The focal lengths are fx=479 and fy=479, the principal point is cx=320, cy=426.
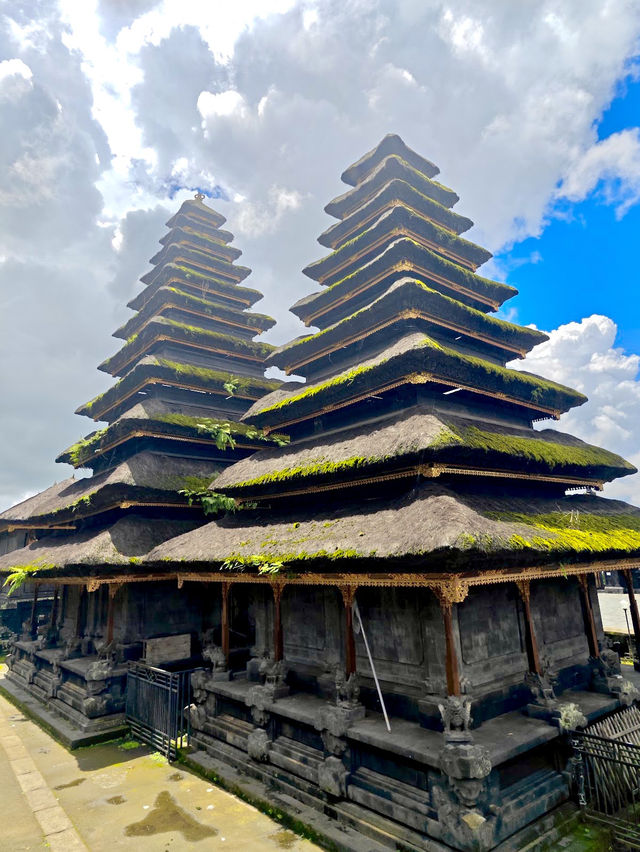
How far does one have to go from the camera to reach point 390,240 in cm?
1836

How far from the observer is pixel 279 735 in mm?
11891

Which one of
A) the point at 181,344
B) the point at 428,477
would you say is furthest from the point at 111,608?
the point at 181,344

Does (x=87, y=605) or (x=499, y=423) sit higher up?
(x=499, y=423)

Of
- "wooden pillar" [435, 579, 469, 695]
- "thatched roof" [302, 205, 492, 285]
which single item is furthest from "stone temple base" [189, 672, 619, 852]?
"thatched roof" [302, 205, 492, 285]

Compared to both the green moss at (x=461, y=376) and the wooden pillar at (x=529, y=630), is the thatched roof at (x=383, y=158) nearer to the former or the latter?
the green moss at (x=461, y=376)

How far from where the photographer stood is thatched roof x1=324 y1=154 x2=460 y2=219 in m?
19.9

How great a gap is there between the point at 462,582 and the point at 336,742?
4.59 m

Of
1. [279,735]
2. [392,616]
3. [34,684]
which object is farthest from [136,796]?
[34,684]

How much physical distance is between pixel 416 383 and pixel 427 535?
5367mm

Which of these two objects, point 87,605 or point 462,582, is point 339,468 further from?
point 87,605

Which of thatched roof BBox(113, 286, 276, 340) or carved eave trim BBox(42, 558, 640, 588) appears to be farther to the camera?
thatched roof BBox(113, 286, 276, 340)

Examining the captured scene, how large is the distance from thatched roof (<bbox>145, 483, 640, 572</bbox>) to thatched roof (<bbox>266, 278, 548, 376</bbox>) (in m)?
5.93

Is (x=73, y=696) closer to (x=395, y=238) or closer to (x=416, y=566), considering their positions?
(x=416, y=566)

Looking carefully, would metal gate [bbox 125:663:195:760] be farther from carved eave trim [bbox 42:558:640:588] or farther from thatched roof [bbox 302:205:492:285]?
thatched roof [bbox 302:205:492:285]
